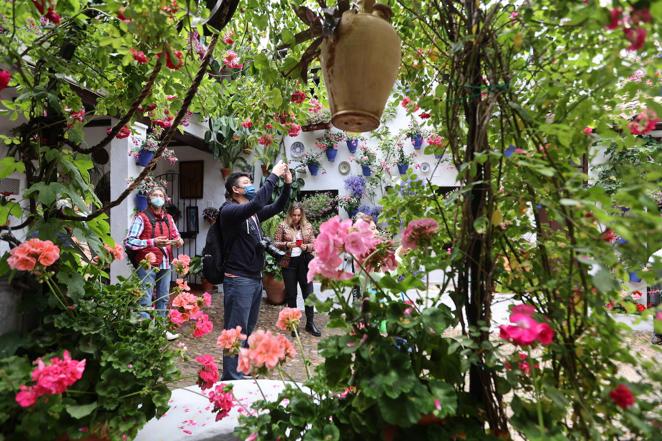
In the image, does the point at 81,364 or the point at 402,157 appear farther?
the point at 402,157

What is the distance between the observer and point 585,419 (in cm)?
70

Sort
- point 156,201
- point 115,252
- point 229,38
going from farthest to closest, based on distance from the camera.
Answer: point 156,201, point 229,38, point 115,252

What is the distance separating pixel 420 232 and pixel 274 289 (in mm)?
5654

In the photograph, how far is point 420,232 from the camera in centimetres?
96

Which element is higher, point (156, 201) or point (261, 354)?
point (156, 201)

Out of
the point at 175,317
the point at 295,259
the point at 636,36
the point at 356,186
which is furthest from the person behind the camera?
the point at 356,186

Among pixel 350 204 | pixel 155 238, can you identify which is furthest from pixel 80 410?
pixel 350 204

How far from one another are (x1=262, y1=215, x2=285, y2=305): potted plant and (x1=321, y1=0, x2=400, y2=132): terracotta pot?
5.17 m

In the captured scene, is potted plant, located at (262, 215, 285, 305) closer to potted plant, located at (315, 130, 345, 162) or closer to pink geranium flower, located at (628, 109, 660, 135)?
potted plant, located at (315, 130, 345, 162)

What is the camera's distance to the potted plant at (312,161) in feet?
23.2

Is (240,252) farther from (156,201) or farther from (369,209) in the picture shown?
(369,209)

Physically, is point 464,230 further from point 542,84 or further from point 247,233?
point 247,233

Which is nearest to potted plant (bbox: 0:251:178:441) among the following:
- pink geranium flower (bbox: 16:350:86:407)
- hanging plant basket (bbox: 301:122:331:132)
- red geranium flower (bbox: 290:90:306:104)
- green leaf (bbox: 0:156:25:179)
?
pink geranium flower (bbox: 16:350:86:407)

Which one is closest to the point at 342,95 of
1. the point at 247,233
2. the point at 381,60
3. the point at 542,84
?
the point at 381,60
